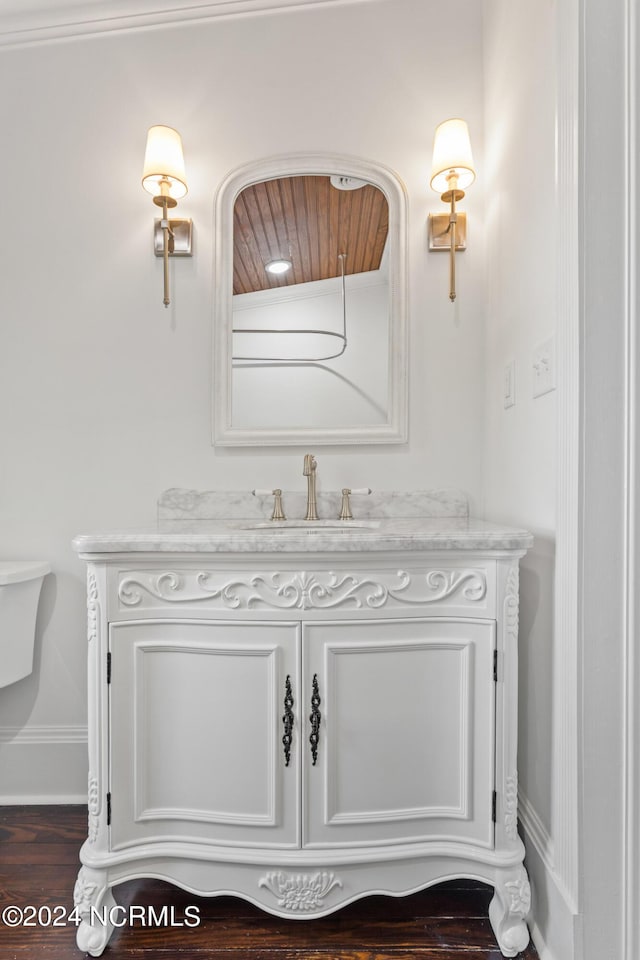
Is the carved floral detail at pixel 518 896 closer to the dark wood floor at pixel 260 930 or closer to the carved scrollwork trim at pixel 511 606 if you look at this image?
the dark wood floor at pixel 260 930

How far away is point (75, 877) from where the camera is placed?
1.33m

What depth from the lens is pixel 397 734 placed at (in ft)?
3.67

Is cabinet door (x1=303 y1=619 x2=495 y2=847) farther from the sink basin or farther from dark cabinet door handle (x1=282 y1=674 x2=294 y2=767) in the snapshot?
the sink basin

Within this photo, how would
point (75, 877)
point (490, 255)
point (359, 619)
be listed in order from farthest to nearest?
point (490, 255)
point (75, 877)
point (359, 619)

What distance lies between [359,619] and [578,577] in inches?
16.9

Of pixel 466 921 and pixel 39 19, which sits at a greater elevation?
pixel 39 19

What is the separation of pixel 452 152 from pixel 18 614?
184 centimetres

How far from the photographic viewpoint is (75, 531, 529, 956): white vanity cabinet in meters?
1.10

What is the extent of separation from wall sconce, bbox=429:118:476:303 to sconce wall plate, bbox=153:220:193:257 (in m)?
0.75

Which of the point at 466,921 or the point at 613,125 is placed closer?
the point at 613,125

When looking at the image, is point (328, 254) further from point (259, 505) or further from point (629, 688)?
A: point (629, 688)

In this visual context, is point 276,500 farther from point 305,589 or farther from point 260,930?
point 260,930

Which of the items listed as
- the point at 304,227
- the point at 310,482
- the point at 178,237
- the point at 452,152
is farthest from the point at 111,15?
the point at 310,482

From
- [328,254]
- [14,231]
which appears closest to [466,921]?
[328,254]
